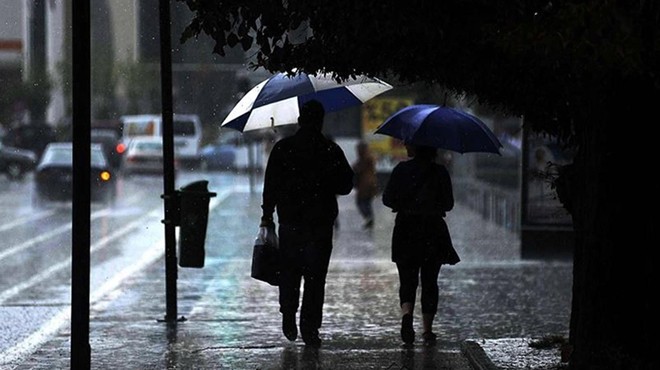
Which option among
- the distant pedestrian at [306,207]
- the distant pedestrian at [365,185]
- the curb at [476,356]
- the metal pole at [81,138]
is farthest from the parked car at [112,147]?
the metal pole at [81,138]

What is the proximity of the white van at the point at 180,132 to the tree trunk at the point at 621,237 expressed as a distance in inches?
1943

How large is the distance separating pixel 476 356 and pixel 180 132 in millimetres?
49673

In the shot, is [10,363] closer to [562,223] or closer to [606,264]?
[606,264]

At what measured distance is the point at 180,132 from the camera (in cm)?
5953

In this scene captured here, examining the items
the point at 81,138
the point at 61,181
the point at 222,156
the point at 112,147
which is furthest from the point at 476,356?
the point at 222,156

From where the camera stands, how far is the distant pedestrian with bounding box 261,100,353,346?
1137 cm

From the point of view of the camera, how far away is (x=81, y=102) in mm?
8516

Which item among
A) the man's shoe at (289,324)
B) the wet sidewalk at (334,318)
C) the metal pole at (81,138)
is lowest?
the wet sidewalk at (334,318)

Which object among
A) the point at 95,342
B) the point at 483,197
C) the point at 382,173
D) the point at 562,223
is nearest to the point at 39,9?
the point at 382,173

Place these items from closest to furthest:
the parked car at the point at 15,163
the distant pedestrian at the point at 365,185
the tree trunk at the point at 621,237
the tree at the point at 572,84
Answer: the tree at the point at 572,84, the tree trunk at the point at 621,237, the distant pedestrian at the point at 365,185, the parked car at the point at 15,163

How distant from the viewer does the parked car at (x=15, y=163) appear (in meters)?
49.7

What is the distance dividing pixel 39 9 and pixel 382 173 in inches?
1745

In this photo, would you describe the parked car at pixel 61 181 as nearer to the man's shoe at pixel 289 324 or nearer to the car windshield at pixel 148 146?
the car windshield at pixel 148 146

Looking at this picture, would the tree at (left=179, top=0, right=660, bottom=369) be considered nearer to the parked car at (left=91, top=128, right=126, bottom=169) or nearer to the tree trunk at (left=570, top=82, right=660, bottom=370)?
the tree trunk at (left=570, top=82, right=660, bottom=370)
